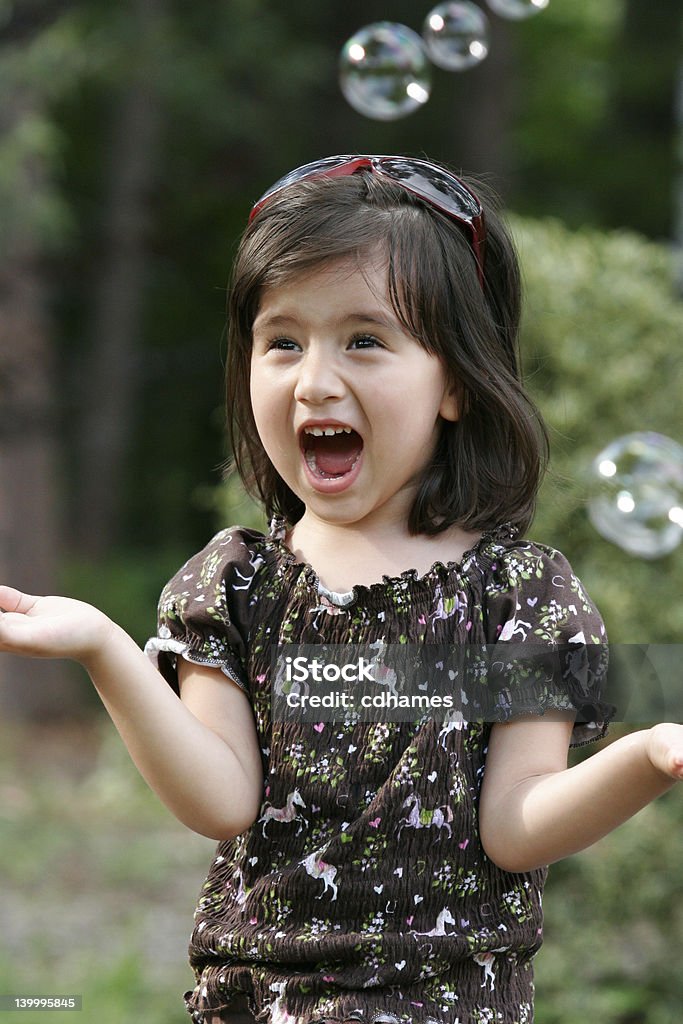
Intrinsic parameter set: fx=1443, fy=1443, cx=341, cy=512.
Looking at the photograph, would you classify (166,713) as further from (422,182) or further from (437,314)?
(422,182)

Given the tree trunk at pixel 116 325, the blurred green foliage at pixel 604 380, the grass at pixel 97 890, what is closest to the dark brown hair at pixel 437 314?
the blurred green foliage at pixel 604 380

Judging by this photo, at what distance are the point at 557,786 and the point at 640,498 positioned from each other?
139 cm

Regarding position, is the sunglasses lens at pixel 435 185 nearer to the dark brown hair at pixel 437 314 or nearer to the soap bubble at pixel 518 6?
the dark brown hair at pixel 437 314

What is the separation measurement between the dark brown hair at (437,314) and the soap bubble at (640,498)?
0.99m

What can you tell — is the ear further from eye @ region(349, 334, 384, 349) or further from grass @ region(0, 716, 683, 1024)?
grass @ region(0, 716, 683, 1024)

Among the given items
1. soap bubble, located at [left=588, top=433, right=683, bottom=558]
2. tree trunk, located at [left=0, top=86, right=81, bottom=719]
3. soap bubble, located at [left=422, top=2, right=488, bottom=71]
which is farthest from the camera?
tree trunk, located at [left=0, top=86, right=81, bottom=719]

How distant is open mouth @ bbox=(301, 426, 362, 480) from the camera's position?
69.5 inches

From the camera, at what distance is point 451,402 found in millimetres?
1881

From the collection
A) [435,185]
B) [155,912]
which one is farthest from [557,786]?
[155,912]

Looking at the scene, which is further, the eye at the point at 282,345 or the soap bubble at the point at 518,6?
the soap bubble at the point at 518,6

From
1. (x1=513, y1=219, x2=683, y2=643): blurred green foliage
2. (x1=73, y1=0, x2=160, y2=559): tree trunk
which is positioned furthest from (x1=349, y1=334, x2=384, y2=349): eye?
(x1=73, y1=0, x2=160, y2=559): tree trunk

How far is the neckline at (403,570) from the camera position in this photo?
1.79m

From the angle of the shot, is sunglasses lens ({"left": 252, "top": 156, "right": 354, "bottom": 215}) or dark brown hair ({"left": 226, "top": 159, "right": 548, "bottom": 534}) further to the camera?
sunglasses lens ({"left": 252, "top": 156, "right": 354, "bottom": 215})

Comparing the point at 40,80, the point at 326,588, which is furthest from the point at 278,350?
the point at 40,80
